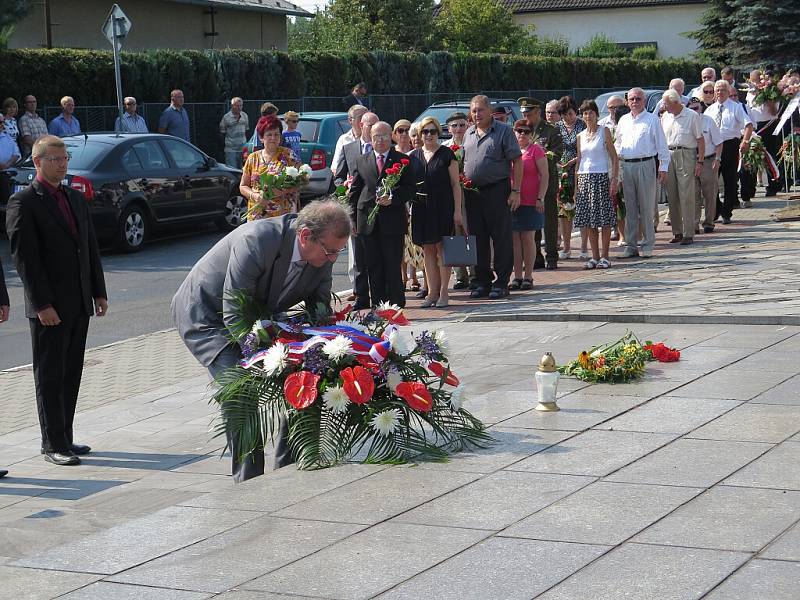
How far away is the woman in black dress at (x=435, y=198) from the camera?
12.5 m

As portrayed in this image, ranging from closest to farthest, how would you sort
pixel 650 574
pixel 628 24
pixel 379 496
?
pixel 650 574 → pixel 379 496 → pixel 628 24

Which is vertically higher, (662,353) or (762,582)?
(662,353)

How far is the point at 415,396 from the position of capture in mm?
6492

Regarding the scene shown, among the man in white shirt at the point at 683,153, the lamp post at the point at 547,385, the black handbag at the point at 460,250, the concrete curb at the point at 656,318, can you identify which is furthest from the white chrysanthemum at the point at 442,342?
the man in white shirt at the point at 683,153

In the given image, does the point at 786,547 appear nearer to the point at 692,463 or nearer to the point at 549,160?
the point at 692,463

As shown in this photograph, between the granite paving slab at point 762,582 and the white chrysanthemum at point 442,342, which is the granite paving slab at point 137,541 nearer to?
the white chrysanthemum at point 442,342

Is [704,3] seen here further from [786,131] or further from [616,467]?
[616,467]

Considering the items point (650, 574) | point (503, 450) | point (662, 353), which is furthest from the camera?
point (662, 353)

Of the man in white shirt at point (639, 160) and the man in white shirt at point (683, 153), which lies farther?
the man in white shirt at point (683, 153)

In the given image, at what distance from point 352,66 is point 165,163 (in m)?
16.6

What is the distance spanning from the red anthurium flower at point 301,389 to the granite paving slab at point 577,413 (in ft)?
4.14

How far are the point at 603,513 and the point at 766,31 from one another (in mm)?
47765

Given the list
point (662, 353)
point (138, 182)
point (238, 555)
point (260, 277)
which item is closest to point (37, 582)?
point (238, 555)

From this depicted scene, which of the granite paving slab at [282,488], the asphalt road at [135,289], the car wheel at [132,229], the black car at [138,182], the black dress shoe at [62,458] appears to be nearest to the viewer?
the granite paving slab at [282,488]
